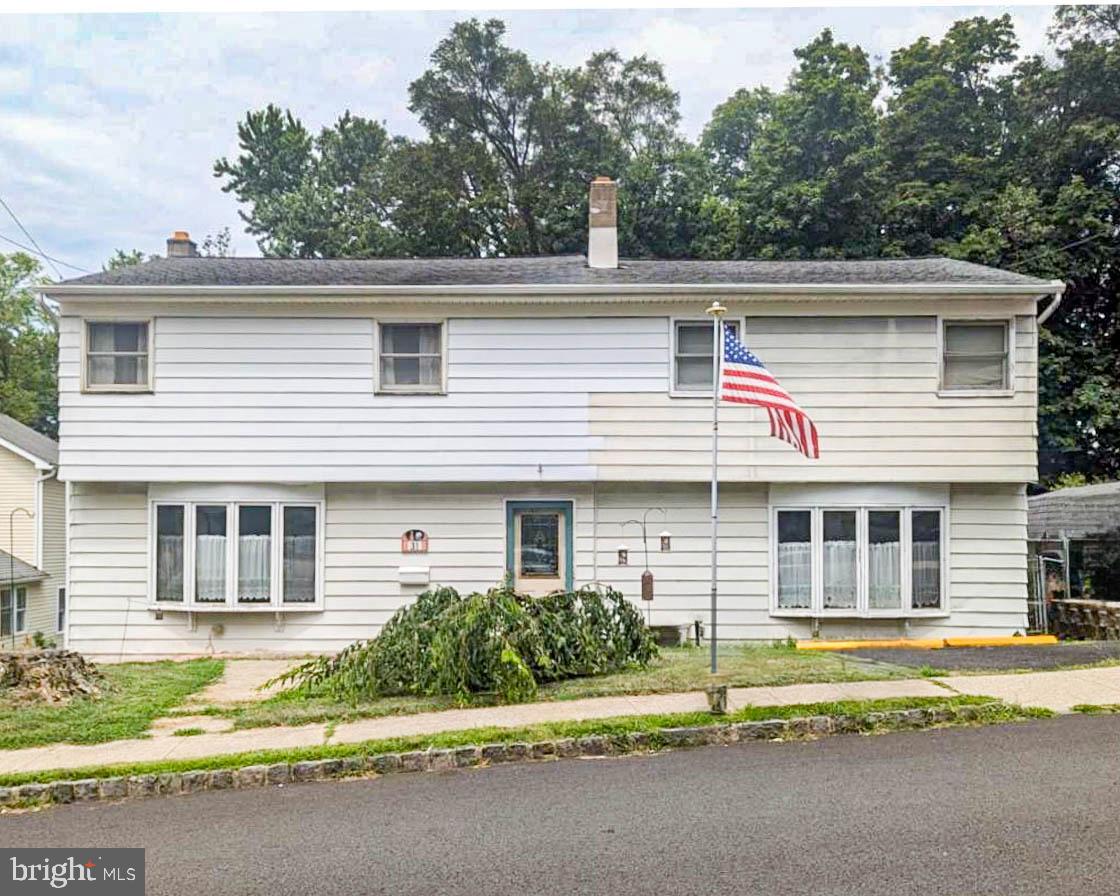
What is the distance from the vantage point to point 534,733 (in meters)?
6.92

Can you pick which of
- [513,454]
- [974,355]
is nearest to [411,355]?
[513,454]

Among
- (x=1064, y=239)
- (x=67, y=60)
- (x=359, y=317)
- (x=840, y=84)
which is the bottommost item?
(x=359, y=317)

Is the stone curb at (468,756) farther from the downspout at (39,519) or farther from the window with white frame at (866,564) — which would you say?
the downspout at (39,519)

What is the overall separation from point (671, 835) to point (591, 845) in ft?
1.57

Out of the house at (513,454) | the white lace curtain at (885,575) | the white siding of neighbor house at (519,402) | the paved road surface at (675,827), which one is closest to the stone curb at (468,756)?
the paved road surface at (675,827)

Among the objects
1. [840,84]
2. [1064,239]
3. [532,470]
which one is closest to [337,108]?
[840,84]

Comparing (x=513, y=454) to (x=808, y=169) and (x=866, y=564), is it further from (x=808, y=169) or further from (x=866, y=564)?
(x=808, y=169)

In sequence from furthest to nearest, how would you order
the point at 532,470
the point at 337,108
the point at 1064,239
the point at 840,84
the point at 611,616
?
1. the point at 337,108
2. the point at 840,84
3. the point at 1064,239
4. the point at 532,470
5. the point at 611,616

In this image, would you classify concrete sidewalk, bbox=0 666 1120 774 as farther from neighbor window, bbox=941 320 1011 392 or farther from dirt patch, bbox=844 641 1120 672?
neighbor window, bbox=941 320 1011 392

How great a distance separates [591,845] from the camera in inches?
193

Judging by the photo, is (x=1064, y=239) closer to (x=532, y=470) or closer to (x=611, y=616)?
(x=532, y=470)

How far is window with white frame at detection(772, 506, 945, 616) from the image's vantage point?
480 inches

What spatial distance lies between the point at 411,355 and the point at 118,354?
408cm

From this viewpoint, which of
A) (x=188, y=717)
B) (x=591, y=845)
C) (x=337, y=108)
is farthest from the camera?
(x=337, y=108)
